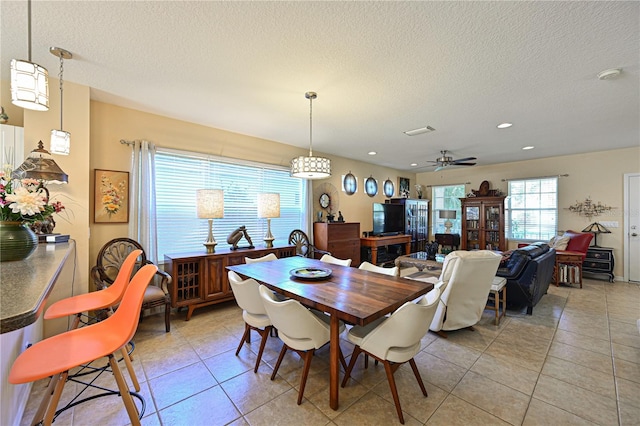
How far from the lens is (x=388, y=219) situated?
6531 mm

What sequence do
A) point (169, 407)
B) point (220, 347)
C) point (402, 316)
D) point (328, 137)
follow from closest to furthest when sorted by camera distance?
1. point (402, 316)
2. point (169, 407)
3. point (220, 347)
4. point (328, 137)

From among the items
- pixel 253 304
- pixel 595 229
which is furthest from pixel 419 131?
pixel 595 229

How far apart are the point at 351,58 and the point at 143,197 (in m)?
2.95

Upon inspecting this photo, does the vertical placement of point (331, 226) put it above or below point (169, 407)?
above

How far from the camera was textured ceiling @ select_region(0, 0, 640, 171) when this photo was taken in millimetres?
1642

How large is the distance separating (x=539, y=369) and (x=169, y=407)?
3.00 m

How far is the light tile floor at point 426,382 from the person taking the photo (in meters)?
1.69

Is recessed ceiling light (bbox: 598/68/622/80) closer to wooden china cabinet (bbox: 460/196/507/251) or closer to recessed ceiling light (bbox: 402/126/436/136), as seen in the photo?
recessed ceiling light (bbox: 402/126/436/136)

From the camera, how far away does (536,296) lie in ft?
11.2

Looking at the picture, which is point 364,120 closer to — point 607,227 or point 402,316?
point 402,316

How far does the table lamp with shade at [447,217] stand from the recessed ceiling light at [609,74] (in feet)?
16.9

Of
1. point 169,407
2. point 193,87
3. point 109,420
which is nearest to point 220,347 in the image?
point 169,407

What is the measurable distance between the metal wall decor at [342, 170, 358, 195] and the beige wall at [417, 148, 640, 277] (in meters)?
3.77

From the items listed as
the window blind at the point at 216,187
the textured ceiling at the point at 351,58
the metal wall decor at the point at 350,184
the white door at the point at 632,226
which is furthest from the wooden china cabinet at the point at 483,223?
the window blind at the point at 216,187
